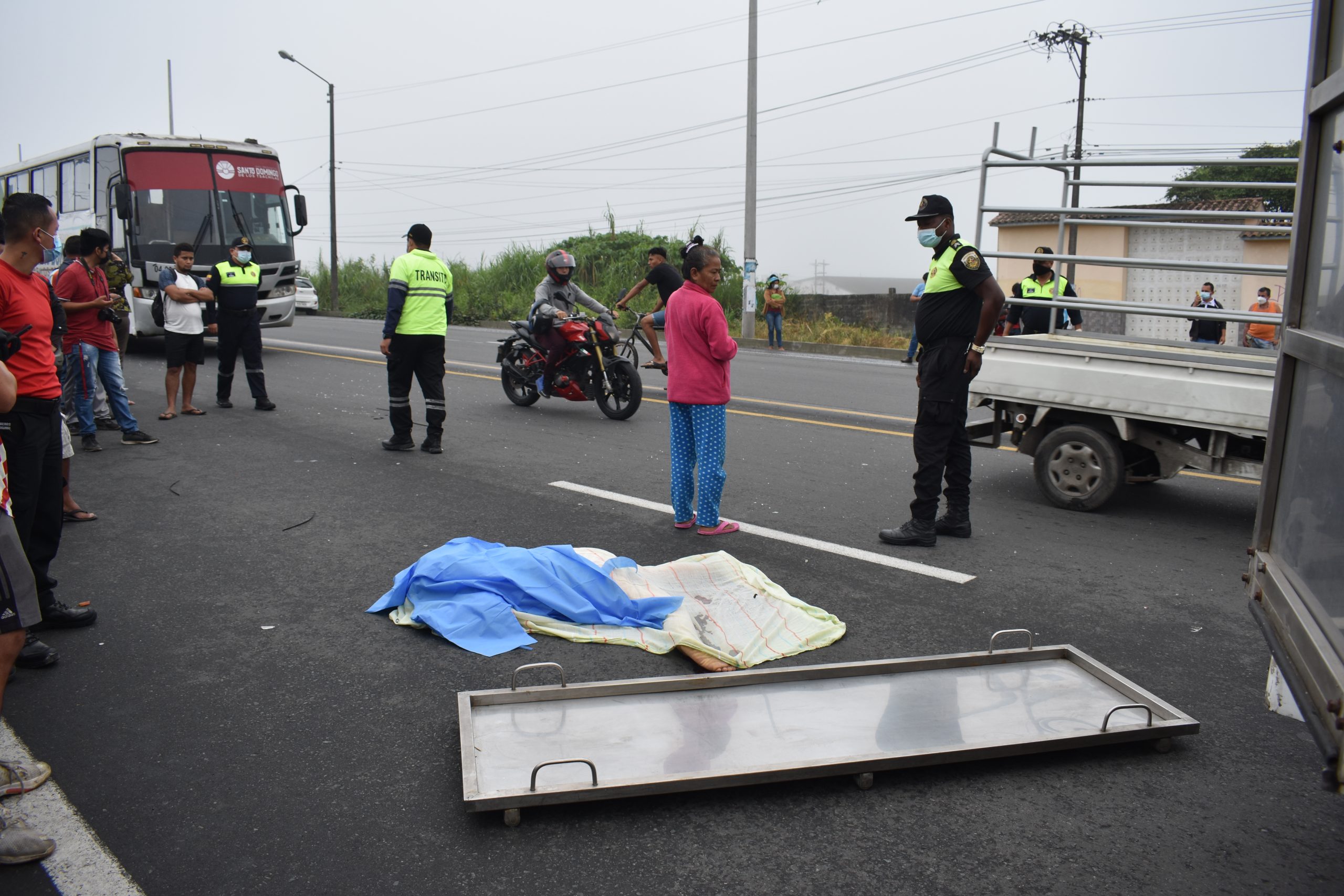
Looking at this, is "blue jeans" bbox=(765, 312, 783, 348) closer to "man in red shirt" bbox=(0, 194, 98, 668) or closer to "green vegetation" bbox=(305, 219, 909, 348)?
"green vegetation" bbox=(305, 219, 909, 348)

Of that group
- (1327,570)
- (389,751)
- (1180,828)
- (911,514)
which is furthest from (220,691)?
(911,514)

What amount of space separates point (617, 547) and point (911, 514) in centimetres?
191

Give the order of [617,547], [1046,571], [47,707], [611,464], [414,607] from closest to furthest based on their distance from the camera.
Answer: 1. [47,707]
2. [414,607]
3. [1046,571]
4. [617,547]
5. [611,464]

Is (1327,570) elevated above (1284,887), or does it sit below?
above

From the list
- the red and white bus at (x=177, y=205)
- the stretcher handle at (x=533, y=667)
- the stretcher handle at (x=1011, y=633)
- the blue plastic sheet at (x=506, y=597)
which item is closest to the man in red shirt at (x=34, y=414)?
the blue plastic sheet at (x=506, y=597)

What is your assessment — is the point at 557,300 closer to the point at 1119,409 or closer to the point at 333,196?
the point at 1119,409

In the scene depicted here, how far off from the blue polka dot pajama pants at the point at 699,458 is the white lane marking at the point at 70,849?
3.91 m

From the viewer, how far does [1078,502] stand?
275 inches

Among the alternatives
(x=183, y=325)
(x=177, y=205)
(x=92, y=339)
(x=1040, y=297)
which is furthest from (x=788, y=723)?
(x=177, y=205)

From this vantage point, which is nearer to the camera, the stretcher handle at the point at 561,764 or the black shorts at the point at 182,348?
the stretcher handle at the point at 561,764

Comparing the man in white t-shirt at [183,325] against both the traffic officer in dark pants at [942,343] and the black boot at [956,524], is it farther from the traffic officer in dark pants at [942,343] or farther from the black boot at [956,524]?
the black boot at [956,524]

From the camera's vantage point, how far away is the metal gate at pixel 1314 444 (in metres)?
2.14

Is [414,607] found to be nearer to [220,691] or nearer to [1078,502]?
[220,691]

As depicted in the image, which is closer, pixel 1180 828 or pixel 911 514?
pixel 1180 828
